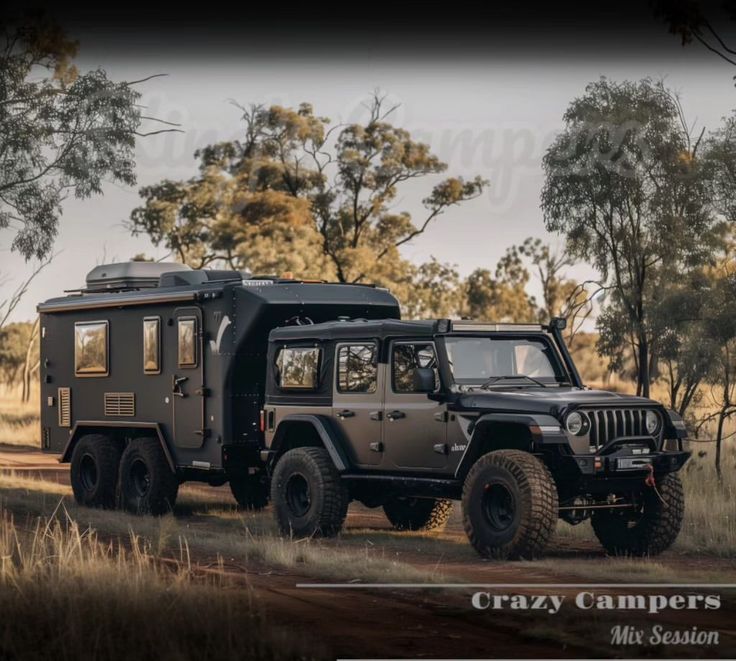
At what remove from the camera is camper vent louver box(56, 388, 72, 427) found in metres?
19.3

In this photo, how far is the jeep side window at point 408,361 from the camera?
552 inches

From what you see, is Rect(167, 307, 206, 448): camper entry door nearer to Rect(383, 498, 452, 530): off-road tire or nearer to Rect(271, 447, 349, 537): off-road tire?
Rect(271, 447, 349, 537): off-road tire

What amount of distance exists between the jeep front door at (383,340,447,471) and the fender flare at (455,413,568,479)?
1.06 feet

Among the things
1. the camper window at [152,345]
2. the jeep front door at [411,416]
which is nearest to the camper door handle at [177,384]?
the camper window at [152,345]

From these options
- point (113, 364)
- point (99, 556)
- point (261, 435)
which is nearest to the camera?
point (99, 556)

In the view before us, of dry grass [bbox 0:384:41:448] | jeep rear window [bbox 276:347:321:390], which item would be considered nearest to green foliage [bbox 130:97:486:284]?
dry grass [bbox 0:384:41:448]

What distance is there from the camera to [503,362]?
14.2 metres

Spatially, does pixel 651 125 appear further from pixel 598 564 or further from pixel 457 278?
pixel 457 278

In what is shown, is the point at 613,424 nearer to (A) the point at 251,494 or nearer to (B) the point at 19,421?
(A) the point at 251,494

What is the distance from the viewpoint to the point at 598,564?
43.0ft

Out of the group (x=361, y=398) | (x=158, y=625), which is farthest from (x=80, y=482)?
(x=158, y=625)

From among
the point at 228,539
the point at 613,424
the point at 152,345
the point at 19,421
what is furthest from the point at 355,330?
the point at 19,421

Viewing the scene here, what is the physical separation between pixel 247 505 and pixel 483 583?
24.4 ft

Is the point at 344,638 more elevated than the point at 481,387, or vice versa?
the point at 481,387
